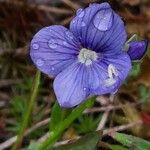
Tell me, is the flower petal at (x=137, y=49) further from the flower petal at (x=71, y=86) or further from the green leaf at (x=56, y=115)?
the green leaf at (x=56, y=115)

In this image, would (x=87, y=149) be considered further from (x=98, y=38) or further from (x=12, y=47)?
(x=12, y=47)

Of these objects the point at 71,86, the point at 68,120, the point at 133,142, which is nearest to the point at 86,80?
the point at 71,86

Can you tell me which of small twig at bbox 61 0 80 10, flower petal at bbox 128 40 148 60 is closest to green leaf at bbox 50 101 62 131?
flower petal at bbox 128 40 148 60

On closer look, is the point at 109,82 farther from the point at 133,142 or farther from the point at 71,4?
the point at 71,4

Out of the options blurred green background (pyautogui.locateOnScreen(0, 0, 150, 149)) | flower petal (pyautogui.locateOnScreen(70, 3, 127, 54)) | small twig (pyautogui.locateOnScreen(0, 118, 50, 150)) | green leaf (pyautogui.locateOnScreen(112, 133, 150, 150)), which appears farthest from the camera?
blurred green background (pyautogui.locateOnScreen(0, 0, 150, 149))

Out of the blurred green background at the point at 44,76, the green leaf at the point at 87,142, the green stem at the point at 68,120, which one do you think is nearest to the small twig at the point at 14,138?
the blurred green background at the point at 44,76

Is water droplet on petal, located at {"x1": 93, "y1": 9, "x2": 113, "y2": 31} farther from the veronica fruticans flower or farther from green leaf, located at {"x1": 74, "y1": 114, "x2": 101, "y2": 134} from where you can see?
green leaf, located at {"x1": 74, "y1": 114, "x2": 101, "y2": 134}

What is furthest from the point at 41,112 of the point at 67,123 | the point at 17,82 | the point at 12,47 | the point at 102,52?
the point at 102,52

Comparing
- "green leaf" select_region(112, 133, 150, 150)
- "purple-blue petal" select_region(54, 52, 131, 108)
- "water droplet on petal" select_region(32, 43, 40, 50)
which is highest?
"water droplet on petal" select_region(32, 43, 40, 50)

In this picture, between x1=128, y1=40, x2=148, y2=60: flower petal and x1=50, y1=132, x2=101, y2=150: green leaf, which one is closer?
x1=128, y1=40, x2=148, y2=60: flower petal
